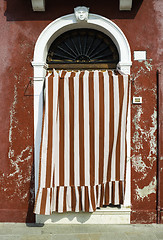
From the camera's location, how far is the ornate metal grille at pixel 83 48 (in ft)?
16.2

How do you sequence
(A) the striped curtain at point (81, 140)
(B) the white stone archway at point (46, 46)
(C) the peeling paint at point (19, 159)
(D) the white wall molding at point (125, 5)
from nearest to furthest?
(A) the striped curtain at point (81, 140), (D) the white wall molding at point (125, 5), (B) the white stone archway at point (46, 46), (C) the peeling paint at point (19, 159)

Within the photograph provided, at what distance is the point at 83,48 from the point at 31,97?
1456 millimetres

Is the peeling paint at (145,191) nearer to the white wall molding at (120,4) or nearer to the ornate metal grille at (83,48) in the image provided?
the ornate metal grille at (83,48)

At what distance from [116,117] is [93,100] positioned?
0.52m

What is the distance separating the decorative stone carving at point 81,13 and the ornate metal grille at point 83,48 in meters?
0.37

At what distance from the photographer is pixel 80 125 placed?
444cm

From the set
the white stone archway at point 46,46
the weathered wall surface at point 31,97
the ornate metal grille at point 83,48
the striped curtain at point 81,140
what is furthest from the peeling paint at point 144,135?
the ornate metal grille at point 83,48

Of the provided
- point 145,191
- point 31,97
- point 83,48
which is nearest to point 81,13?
point 83,48

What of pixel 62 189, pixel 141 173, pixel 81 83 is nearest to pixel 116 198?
pixel 141 173

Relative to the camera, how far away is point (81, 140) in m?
4.45

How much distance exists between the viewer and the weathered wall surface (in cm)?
471

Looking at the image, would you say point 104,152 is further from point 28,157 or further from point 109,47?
point 109,47

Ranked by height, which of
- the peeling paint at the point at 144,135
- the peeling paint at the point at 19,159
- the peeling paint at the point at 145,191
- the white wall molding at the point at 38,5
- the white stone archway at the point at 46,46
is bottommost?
the peeling paint at the point at 145,191

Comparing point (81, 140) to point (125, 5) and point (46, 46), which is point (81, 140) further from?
point (125, 5)
